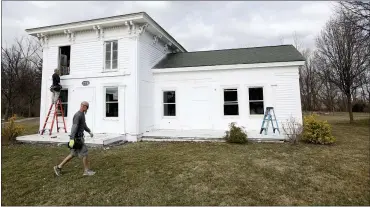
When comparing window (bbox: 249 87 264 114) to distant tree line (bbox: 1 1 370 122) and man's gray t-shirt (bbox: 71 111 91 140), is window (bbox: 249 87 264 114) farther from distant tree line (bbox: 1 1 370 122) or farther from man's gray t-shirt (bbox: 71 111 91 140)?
distant tree line (bbox: 1 1 370 122)

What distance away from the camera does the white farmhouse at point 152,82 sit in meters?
11.3

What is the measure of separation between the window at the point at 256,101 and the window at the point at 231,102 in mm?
739

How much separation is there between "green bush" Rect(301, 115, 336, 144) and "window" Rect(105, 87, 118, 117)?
9015mm

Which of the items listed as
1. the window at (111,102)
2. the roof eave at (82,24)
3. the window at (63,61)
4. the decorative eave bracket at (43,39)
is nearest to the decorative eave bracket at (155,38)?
the roof eave at (82,24)

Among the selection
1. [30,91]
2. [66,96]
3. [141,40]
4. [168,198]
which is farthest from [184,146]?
[30,91]

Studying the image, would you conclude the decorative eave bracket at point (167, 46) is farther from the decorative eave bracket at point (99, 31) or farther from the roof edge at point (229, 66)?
the decorative eave bracket at point (99, 31)

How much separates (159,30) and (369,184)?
11.0m

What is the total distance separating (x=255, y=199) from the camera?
443 centimetres

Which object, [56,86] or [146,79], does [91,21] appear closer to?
[56,86]

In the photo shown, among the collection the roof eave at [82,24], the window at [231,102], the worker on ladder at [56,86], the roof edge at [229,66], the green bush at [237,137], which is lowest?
the green bush at [237,137]

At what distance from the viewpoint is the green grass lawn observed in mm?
4539

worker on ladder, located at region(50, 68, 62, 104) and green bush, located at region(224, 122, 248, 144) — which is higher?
worker on ladder, located at region(50, 68, 62, 104)

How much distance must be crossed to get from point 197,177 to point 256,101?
7.31 metres

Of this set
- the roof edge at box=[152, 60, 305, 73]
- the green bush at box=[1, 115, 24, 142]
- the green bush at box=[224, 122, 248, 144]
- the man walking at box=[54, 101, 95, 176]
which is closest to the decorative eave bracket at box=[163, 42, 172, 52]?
the roof edge at box=[152, 60, 305, 73]
